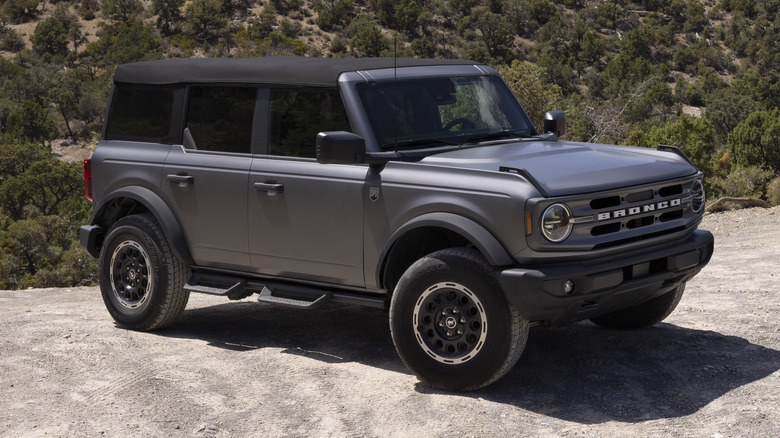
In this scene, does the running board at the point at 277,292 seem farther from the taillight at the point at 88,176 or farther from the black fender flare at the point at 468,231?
the taillight at the point at 88,176

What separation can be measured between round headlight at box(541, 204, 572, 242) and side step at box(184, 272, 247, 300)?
→ 2448mm

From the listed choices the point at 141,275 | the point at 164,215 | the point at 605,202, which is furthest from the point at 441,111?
the point at 141,275

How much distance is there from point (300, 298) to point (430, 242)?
3.29ft

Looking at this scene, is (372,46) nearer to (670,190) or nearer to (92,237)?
(92,237)

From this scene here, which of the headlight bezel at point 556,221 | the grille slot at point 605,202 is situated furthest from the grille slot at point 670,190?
the headlight bezel at point 556,221

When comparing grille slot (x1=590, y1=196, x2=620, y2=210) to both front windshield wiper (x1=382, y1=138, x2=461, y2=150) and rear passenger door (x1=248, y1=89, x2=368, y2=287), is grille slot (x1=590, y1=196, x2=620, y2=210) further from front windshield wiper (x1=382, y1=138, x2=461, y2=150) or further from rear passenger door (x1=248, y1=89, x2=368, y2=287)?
rear passenger door (x1=248, y1=89, x2=368, y2=287)

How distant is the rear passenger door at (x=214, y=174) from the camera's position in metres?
6.71

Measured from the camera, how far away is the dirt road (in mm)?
5180

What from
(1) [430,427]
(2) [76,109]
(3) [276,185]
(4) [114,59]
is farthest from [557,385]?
(4) [114,59]

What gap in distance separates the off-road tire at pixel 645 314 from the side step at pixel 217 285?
2.54m

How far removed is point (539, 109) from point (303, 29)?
167 feet

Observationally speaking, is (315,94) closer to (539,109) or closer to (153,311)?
(153,311)

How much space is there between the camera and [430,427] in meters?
5.11

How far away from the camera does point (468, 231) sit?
17.8ft
